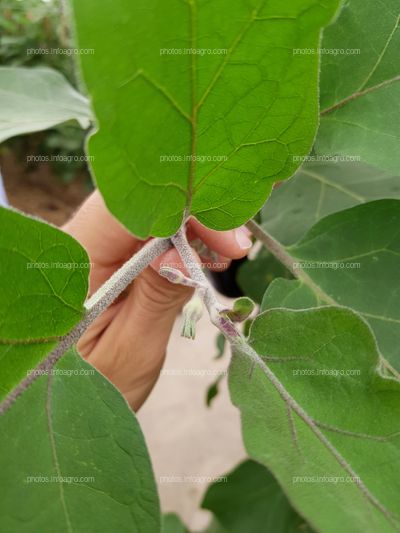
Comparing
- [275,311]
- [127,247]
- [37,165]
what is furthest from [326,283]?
[37,165]

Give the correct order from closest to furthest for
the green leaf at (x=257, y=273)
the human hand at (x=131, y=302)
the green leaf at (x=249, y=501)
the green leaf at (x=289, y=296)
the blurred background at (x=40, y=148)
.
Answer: the green leaf at (x=289, y=296) < the human hand at (x=131, y=302) < the green leaf at (x=257, y=273) < the green leaf at (x=249, y=501) < the blurred background at (x=40, y=148)

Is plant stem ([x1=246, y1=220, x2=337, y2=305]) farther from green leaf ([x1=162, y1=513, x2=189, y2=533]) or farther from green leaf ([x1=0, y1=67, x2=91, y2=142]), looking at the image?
green leaf ([x1=162, y1=513, x2=189, y2=533])

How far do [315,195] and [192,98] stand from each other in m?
0.40

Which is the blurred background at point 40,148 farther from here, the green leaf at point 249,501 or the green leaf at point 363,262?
the green leaf at point 363,262

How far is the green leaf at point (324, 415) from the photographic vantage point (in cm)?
28

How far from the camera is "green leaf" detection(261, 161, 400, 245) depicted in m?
0.62

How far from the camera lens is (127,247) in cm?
64

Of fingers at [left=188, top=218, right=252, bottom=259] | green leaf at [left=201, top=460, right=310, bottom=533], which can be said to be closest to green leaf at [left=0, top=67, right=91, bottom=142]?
fingers at [left=188, top=218, right=252, bottom=259]

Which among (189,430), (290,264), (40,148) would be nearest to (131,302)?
(290,264)

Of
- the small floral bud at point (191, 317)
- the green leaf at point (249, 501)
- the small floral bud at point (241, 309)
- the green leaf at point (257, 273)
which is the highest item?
the small floral bud at point (241, 309)

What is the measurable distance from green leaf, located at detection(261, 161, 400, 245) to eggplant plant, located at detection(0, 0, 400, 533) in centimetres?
15

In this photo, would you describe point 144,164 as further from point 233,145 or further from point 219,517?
point 219,517

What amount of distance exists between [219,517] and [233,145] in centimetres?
76

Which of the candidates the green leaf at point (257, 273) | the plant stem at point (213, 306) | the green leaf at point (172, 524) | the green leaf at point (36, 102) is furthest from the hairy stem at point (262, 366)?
the green leaf at point (172, 524)
